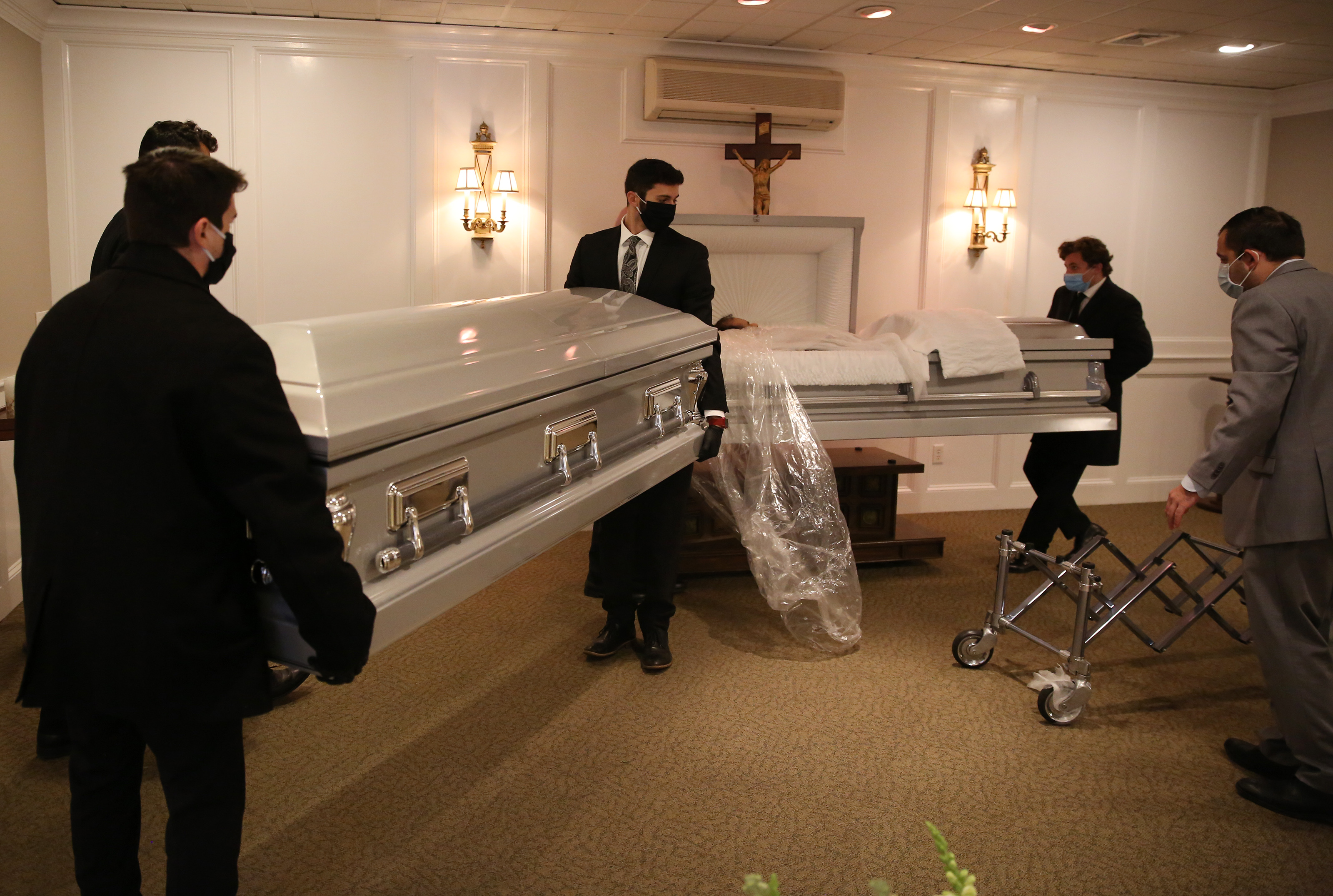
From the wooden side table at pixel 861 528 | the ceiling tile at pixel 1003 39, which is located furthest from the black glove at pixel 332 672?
the ceiling tile at pixel 1003 39

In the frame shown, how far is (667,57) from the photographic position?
4832mm

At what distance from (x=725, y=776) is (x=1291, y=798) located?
1.44 m

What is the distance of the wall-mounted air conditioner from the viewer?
4.80 m

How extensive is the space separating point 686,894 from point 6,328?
335 cm

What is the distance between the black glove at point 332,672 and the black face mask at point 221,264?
2.03ft

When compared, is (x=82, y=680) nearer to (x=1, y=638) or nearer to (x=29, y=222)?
(x=1, y=638)

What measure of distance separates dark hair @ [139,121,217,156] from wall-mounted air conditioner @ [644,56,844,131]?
264 cm

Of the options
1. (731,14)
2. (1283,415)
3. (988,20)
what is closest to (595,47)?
Result: (731,14)

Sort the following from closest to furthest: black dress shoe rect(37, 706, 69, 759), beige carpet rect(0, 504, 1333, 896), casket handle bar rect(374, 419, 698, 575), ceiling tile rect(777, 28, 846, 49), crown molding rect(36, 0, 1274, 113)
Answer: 1. casket handle bar rect(374, 419, 698, 575)
2. beige carpet rect(0, 504, 1333, 896)
3. black dress shoe rect(37, 706, 69, 759)
4. crown molding rect(36, 0, 1274, 113)
5. ceiling tile rect(777, 28, 846, 49)

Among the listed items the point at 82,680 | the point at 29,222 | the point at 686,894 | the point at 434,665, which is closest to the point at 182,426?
the point at 82,680

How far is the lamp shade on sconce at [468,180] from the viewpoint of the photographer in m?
4.65

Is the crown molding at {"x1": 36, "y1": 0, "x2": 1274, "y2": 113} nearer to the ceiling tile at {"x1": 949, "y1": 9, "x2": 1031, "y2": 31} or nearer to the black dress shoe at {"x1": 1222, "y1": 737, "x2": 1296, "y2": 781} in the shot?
the ceiling tile at {"x1": 949, "y1": 9, "x2": 1031, "y2": 31}

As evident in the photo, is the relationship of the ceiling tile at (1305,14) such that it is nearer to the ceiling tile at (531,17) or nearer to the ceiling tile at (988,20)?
the ceiling tile at (988,20)

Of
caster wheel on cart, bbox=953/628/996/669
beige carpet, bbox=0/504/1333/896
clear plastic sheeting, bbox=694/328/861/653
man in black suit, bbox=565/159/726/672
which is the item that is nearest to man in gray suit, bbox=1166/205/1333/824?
beige carpet, bbox=0/504/1333/896
